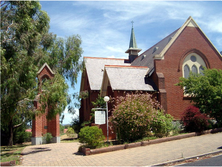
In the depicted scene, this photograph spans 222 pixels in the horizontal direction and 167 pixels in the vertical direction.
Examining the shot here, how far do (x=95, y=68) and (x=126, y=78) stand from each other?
33.6 feet

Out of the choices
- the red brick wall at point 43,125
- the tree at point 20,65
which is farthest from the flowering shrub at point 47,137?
the tree at point 20,65

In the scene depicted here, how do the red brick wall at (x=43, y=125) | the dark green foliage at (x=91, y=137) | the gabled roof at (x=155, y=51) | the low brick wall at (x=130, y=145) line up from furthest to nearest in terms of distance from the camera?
the gabled roof at (x=155, y=51)
the red brick wall at (x=43, y=125)
the dark green foliage at (x=91, y=137)
the low brick wall at (x=130, y=145)

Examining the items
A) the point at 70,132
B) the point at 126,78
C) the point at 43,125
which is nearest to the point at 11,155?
the point at 43,125

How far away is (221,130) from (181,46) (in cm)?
1025

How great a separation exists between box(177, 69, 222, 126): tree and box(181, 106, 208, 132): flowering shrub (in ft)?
6.02

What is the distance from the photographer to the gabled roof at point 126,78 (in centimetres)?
2220

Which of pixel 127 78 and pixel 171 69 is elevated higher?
pixel 171 69

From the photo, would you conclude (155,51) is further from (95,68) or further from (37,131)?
(37,131)

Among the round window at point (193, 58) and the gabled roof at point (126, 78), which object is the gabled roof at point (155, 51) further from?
the round window at point (193, 58)

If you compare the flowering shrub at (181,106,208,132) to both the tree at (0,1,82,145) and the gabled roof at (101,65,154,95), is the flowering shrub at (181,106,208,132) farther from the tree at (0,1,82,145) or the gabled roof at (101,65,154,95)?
the tree at (0,1,82,145)

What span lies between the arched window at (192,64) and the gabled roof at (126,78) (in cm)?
393

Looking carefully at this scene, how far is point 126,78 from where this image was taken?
918 inches

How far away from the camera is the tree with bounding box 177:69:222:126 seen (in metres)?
18.1

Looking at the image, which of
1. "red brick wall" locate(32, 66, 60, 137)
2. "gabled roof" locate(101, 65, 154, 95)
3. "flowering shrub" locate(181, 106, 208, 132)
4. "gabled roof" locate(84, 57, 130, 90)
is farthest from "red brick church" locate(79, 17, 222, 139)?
"red brick wall" locate(32, 66, 60, 137)
